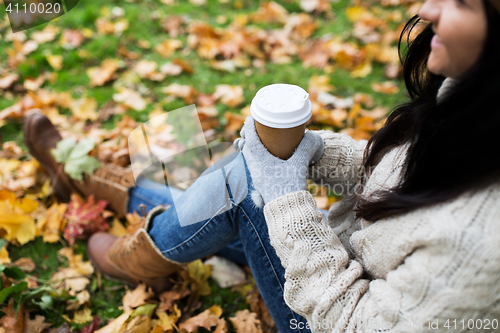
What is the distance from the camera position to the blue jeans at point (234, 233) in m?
0.95

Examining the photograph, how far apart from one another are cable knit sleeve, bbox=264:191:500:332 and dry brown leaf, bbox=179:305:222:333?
1.82 ft

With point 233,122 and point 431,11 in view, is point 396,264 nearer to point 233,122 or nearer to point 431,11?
point 431,11

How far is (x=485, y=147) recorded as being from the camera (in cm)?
62

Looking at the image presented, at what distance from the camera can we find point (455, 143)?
0.65 meters

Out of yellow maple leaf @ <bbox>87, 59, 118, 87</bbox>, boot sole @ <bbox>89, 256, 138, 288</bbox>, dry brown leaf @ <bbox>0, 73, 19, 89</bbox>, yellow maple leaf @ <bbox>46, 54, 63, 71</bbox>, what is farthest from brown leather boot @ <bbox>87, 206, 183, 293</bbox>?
yellow maple leaf @ <bbox>46, 54, 63, 71</bbox>

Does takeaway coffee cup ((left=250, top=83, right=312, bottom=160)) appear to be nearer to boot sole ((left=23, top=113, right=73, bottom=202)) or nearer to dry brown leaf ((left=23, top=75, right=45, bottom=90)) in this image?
boot sole ((left=23, top=113, right=73, bottom=202))

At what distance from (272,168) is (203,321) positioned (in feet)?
2.36

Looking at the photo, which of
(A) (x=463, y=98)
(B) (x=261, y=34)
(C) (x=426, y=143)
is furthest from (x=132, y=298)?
(B) (x=261, y=34)

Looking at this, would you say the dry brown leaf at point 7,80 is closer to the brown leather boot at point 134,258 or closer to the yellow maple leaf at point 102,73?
the yellow maple leaf at point 102,73

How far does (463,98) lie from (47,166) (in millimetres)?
1769

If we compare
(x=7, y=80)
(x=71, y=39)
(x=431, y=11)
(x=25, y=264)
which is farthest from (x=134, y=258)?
(x=71, y=39)

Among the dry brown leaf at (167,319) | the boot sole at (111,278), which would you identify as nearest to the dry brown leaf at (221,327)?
the dry brown leaf at (167,319)

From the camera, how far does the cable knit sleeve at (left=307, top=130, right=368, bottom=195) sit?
1.08 m

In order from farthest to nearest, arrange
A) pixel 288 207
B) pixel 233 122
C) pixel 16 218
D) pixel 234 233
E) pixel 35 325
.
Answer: pixel 233 122
pixel 16 218
pixel 35 325
pixel 234 233
pixel 288 207
